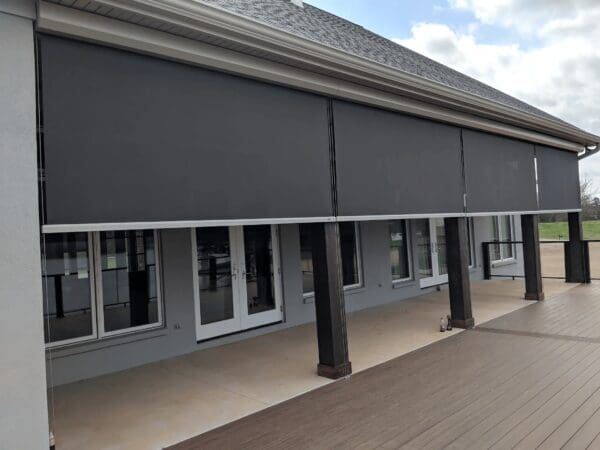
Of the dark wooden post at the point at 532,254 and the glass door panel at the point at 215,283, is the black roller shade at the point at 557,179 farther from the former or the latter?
the glass door panel at the point at 215,283

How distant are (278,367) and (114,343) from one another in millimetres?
1822

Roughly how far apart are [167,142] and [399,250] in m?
6.80

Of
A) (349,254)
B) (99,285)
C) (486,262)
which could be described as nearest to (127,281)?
(99,285)

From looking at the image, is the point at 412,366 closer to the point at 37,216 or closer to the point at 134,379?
the point at 134,379

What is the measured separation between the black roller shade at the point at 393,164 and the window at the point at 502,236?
621 cm

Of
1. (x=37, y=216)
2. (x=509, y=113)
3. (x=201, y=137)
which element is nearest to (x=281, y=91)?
(x=201, y=137)

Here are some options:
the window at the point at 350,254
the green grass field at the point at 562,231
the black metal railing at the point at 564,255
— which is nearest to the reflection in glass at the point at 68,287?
the window at the point at 350,254

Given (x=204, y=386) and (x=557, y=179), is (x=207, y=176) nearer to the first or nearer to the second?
(x=204, y=386)

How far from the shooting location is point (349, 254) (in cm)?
807

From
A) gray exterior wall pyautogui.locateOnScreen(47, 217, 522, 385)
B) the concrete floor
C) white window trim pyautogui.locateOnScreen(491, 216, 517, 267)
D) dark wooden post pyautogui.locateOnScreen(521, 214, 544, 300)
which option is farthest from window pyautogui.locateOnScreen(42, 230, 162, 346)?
white window trim pyautogui.locateOnScreen(491, 216, 517, 267)

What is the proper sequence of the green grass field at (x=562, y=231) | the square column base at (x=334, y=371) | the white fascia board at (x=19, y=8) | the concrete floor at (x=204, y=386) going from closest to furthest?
the white fascia board at (x=19, y=8) < the concrete floor at (x=204, y=386) < the square column base at (x=334, y=371) < the green grass field at (x=562, y=231)

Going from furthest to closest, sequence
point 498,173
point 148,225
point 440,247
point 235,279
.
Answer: point 440,247
point 498,173
point 235,279
point 148,225

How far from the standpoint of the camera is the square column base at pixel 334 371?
4398mm

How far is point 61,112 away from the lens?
273 centimetres
